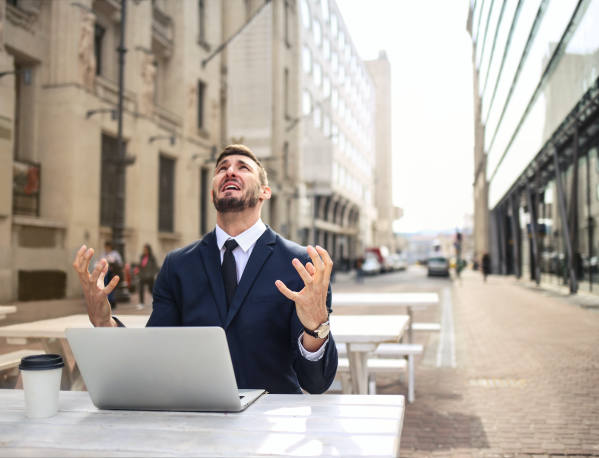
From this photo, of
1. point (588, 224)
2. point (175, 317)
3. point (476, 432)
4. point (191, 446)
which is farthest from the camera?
point (588, 224)

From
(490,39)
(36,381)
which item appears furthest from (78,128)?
(490,39)

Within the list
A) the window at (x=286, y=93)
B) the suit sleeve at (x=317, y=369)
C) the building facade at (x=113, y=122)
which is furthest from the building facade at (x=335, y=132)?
the suit sleeve at (x=317, y=369)

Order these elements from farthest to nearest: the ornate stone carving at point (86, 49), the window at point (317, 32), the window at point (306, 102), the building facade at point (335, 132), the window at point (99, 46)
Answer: the window at point (317, 32) → the window at point (306, 102) → the building facade at point (335, 132) → the window at point (99, 46) → the ornate stone carving at point (86, 49)

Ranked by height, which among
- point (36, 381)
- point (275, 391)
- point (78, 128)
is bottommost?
point (275, 391)

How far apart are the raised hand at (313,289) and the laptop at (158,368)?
1.33 ft

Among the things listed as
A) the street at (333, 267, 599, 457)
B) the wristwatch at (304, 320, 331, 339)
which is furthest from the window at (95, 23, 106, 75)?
the wristwatch at (304, 320, 331, 339)

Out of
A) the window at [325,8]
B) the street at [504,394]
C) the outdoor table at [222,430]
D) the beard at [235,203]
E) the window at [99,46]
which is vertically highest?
the window at [325,8]

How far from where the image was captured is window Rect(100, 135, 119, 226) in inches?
872

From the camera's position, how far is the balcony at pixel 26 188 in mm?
18480

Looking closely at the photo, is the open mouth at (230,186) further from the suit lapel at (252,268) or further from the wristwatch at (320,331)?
the wristwatch at (320,331)

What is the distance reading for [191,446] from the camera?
160 centimetres

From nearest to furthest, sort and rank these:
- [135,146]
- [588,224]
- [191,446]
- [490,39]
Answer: [191,446] → [588,224] → [135,146] → [490,39]

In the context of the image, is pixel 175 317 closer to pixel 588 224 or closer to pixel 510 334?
pixel 510 334

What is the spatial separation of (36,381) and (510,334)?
10.2m
